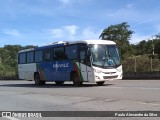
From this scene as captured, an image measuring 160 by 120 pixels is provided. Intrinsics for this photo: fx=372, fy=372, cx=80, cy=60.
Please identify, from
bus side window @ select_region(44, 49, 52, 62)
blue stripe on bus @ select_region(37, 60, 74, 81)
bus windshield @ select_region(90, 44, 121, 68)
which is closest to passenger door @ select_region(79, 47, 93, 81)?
bus windshield @ select_region(90, 44, 121, 68)

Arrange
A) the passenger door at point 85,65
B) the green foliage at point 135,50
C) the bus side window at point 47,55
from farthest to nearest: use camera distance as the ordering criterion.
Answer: the green foliage at point 135,50 < the bus side window at point 47,55 < the passenger door at point 85,65

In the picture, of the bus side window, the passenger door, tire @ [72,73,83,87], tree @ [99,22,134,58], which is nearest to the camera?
the passenger door

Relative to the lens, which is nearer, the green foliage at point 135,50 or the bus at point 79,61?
the bus at point 79,61

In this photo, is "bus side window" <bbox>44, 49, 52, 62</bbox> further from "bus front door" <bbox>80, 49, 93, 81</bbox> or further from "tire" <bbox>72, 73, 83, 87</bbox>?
"bus front door" <bbox>80, 49, 93, 81</bbox>

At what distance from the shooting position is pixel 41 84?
3123cm

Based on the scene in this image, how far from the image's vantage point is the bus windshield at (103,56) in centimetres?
2353

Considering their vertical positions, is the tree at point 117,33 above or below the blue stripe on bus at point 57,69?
above

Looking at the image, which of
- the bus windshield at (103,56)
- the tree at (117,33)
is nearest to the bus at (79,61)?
the bus windshield at (103,56)

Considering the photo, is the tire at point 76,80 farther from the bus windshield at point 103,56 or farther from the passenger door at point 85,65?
the bus windshield at point 103,56

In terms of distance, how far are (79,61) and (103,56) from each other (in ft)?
5.89

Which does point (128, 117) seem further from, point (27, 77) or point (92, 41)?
point (27, 77)

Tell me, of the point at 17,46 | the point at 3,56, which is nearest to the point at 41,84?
the point at 3,56

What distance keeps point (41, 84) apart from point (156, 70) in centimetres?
1059

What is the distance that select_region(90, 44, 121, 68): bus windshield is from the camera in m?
23.5
